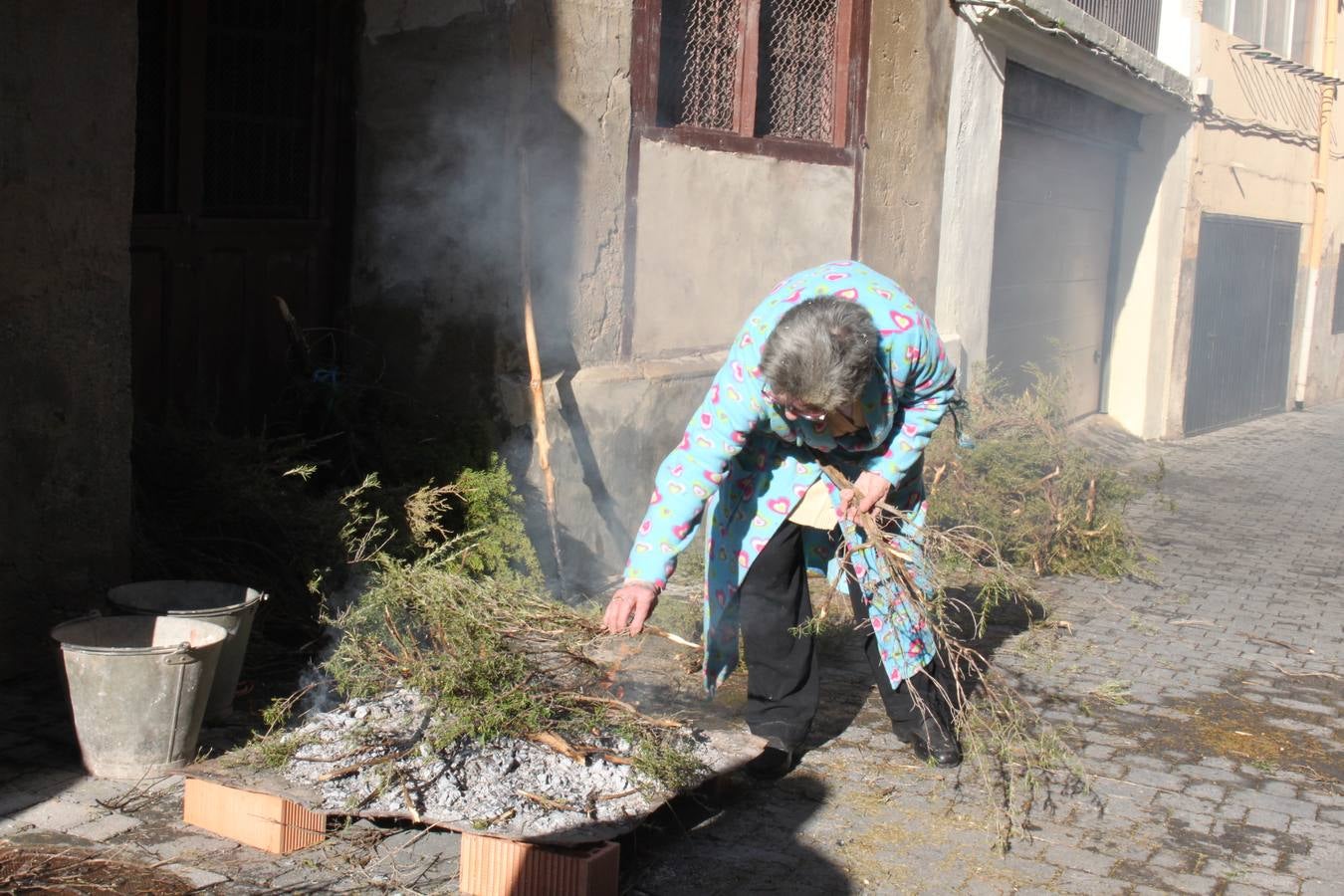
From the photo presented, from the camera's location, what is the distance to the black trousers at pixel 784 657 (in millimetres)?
4457

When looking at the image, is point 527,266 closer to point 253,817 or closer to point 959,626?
point 959,626

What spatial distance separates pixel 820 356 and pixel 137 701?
2.19 metres

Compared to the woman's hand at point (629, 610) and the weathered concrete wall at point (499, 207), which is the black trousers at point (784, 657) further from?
the weathered concrete wall at point (499, 207)

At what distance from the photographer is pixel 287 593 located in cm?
539

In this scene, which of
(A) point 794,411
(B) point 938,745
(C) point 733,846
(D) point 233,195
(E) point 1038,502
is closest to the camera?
(A) point 794,411

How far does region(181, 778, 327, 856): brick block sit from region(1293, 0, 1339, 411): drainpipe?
18.0m

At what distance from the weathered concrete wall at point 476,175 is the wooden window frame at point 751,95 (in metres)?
0.20

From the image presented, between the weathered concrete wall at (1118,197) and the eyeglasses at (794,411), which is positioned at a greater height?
the weathered concrete wall at (1118,197)

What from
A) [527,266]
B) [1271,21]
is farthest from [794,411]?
[1271,21]

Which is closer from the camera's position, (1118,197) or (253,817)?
(253,817)

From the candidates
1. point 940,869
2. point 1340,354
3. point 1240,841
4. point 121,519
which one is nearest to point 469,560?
point 121,519

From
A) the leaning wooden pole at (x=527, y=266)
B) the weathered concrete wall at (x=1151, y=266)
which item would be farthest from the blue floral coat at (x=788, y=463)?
the weathered concrete wall at (x=1151, y=266)

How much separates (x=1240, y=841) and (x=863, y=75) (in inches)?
243

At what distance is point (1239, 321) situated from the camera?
16.9m
